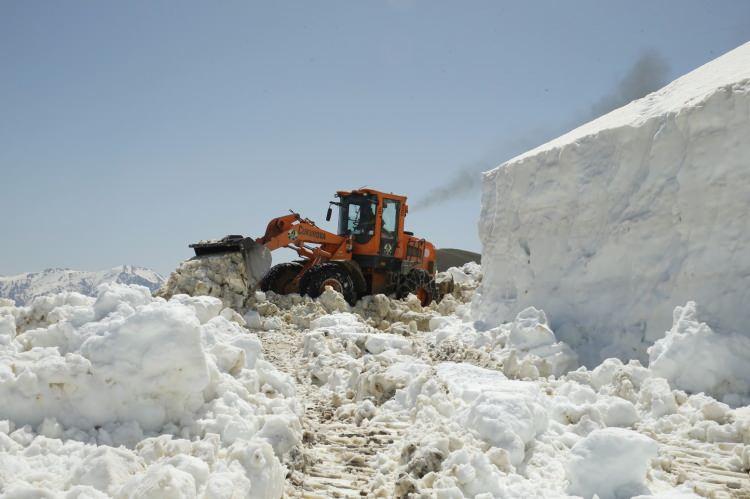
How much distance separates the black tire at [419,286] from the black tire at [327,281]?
2050 mm

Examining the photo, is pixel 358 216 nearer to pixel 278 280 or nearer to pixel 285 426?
pixel 278 280

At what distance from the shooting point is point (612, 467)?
3.42m

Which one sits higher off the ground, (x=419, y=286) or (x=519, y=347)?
(x=419, y=286)

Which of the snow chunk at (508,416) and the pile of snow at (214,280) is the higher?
the pile of snow at (214,280)

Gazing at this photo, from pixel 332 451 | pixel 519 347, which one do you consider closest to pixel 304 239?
pixel 519 347

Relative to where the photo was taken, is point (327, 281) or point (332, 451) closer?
point (332, 451)

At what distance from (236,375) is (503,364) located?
319 cm

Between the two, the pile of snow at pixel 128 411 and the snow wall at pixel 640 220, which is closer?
the pile of snow at pixel 128 411

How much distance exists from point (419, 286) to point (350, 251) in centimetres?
222

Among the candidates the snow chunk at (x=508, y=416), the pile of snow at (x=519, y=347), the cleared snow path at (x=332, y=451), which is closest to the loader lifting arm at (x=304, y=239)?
the pile of snow at (x=519, y=347)

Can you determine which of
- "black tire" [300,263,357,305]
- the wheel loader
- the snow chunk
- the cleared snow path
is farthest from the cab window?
the snow chunk

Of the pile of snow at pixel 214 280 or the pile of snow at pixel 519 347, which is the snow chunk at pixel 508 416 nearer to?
the pile of snow at pixel 519 347

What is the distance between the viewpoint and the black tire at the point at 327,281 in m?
12.9

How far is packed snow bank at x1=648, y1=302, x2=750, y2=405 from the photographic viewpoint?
5.00m
